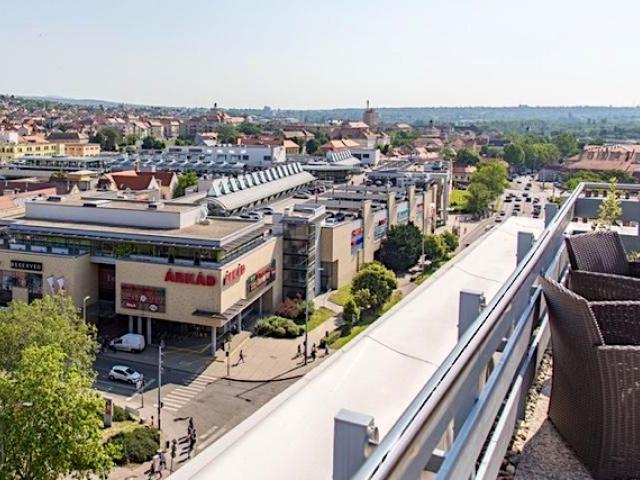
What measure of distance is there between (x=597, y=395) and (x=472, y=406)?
50.4 inches

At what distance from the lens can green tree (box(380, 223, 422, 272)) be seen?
100ft

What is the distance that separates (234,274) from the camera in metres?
20.2

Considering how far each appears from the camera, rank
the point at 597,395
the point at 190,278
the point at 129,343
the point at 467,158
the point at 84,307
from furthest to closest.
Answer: the point at 467,158, the point at 84,307, the point at 129,343, the point at 190,278, the point at 597,395

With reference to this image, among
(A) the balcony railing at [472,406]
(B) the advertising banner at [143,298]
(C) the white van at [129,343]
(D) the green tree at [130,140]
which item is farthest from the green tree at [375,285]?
(D) the green tree at [130,140]

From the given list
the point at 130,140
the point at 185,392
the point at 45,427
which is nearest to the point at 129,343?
the point at 185,392

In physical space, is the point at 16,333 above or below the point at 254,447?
below

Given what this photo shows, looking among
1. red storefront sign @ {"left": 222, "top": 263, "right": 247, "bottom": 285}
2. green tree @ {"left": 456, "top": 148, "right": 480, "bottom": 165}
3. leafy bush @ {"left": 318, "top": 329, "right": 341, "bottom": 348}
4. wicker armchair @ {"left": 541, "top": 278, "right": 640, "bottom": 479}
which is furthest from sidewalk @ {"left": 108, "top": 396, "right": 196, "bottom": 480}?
green tree @ {"left": 456, "top": 148, "right": 480, "bottom": 165}

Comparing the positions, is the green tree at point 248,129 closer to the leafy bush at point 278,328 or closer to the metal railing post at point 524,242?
the leafy bush at point 278,328

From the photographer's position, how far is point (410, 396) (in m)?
5.08

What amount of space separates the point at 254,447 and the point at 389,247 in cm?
2698

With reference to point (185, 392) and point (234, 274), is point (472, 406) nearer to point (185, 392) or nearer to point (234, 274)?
point (185, 392)

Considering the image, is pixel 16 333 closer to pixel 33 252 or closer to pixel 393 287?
pixel 33 252

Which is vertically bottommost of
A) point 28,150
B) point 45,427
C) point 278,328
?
point 278,328

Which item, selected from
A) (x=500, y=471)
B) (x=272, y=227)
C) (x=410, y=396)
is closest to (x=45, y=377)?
(x=410, y=396)
